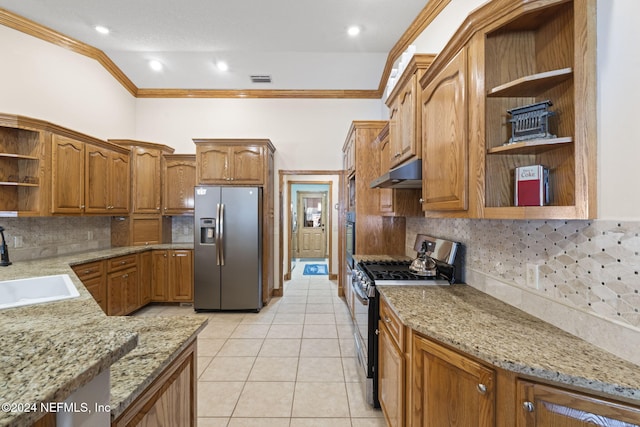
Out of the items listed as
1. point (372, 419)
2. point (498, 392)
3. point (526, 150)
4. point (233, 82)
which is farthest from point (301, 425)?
point (233, 82)

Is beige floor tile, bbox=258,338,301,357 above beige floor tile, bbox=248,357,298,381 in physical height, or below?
above

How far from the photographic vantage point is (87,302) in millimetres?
1454

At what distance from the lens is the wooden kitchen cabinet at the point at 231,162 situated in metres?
3.79

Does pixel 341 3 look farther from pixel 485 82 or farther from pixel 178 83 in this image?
pixel 178 83

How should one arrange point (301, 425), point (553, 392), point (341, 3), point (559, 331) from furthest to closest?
point (341, 3), point (301, 425), point (559, 331), point (553, 392)

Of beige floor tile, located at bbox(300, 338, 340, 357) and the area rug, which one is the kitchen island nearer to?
beige floor tile, located at bbox(300, 338, 340, 357)

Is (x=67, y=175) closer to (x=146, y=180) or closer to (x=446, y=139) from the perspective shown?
(x=146, y=180)

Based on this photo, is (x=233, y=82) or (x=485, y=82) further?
(x=233, y=82)

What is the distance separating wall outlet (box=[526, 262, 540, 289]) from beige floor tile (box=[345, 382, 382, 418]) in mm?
1361

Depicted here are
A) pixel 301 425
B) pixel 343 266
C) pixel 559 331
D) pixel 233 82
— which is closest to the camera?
pixel 559 331

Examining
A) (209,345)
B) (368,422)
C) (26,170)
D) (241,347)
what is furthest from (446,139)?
(26,170)

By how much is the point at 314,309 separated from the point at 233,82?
364 cm

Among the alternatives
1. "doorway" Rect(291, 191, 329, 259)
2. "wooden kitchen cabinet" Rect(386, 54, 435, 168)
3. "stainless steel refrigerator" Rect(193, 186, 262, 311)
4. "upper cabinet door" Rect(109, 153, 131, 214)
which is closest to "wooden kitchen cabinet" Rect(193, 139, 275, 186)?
"stainless steel refrigerator" Rect(193, 186, 262, 311)

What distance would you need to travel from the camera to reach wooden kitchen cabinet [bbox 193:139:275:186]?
149 inches
